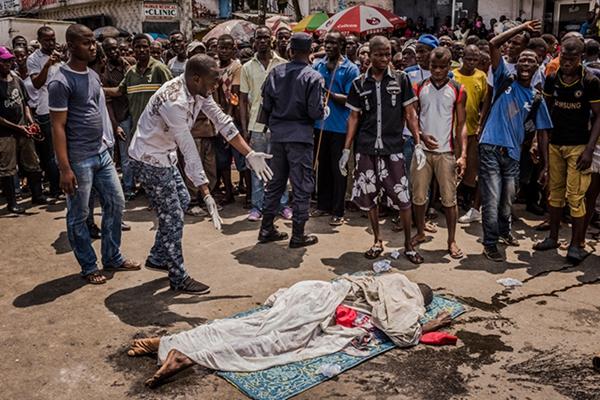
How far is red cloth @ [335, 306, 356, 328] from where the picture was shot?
4.01 meters

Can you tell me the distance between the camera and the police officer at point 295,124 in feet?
18.9

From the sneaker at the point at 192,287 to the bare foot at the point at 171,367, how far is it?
1.31 metres

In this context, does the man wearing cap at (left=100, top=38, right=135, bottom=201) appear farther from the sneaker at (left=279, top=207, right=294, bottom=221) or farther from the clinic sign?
the clinic sign

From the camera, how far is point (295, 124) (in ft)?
19.3

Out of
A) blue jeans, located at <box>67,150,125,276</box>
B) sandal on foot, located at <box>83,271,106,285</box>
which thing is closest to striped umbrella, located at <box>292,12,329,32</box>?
blue jeans, located at <box>67,150,125,276</box>

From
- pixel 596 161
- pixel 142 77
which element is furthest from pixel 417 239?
pixel 142 77

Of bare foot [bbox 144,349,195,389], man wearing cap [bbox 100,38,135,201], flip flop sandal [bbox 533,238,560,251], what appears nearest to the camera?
bare foot [bbox 144,349,195,389]

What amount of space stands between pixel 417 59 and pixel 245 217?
9.04 ft

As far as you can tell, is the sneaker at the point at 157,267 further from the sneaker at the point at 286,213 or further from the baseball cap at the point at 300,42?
the baseball cap at the point at 300,42

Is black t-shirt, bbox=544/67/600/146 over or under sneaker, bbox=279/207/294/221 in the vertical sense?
over

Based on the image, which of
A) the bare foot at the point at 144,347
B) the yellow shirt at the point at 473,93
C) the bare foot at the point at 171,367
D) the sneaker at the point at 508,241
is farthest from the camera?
the yellow shirt at the point at 473,93

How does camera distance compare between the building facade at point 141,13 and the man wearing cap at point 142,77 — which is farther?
the building facade at point 141,13

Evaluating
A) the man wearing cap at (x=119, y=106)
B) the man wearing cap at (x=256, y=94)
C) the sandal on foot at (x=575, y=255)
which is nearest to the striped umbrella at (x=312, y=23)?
the man wearing cap at (x=119, y=106)

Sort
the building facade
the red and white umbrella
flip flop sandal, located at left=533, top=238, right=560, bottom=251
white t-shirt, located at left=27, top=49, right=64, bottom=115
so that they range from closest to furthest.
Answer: flip flop sandal, located at left=533, top=238, right=560, bottom=251
white t-shirt, located at left=27, top=49, right=64, bottom=115
the red and white umbrella
the building facade
